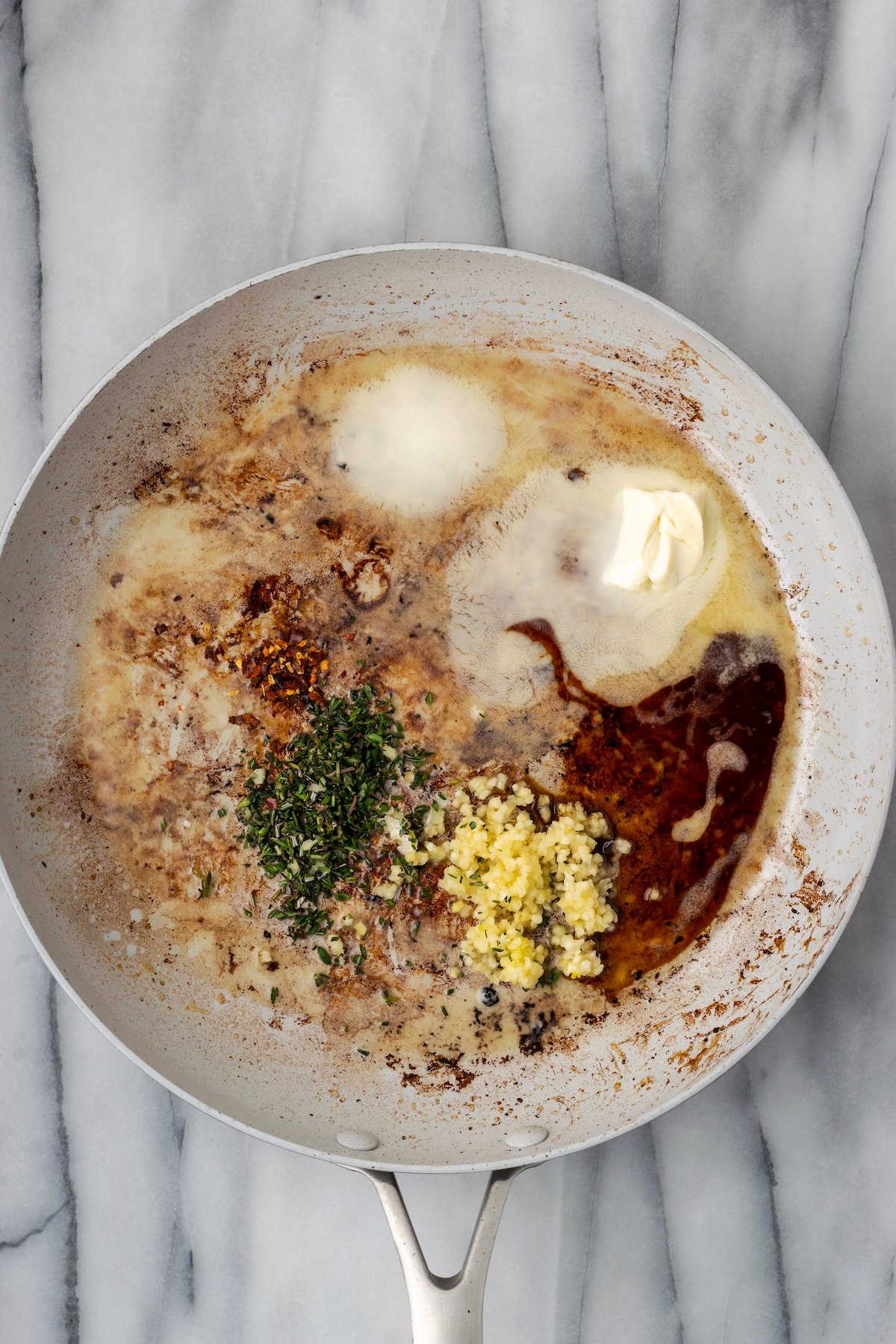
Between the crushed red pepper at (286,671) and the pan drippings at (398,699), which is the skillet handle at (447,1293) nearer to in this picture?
the pan drippings at (398,699)

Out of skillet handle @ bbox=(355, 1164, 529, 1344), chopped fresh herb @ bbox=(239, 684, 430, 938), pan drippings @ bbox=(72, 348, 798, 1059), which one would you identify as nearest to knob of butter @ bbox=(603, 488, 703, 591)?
pan drippings @ bbox=(72, 348, 798, 1059)

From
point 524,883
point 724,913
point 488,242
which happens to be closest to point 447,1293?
point 524,883

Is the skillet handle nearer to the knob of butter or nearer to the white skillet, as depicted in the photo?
the white skillet

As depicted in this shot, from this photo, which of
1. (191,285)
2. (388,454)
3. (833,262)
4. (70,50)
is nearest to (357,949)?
(388,454)

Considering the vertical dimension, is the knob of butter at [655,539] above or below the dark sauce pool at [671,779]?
above

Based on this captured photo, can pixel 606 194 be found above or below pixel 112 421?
above

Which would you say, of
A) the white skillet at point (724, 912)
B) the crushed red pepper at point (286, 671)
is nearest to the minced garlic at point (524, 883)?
the white skillet at point (724, 912)

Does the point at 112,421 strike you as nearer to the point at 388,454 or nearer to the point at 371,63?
the point at 388,454
